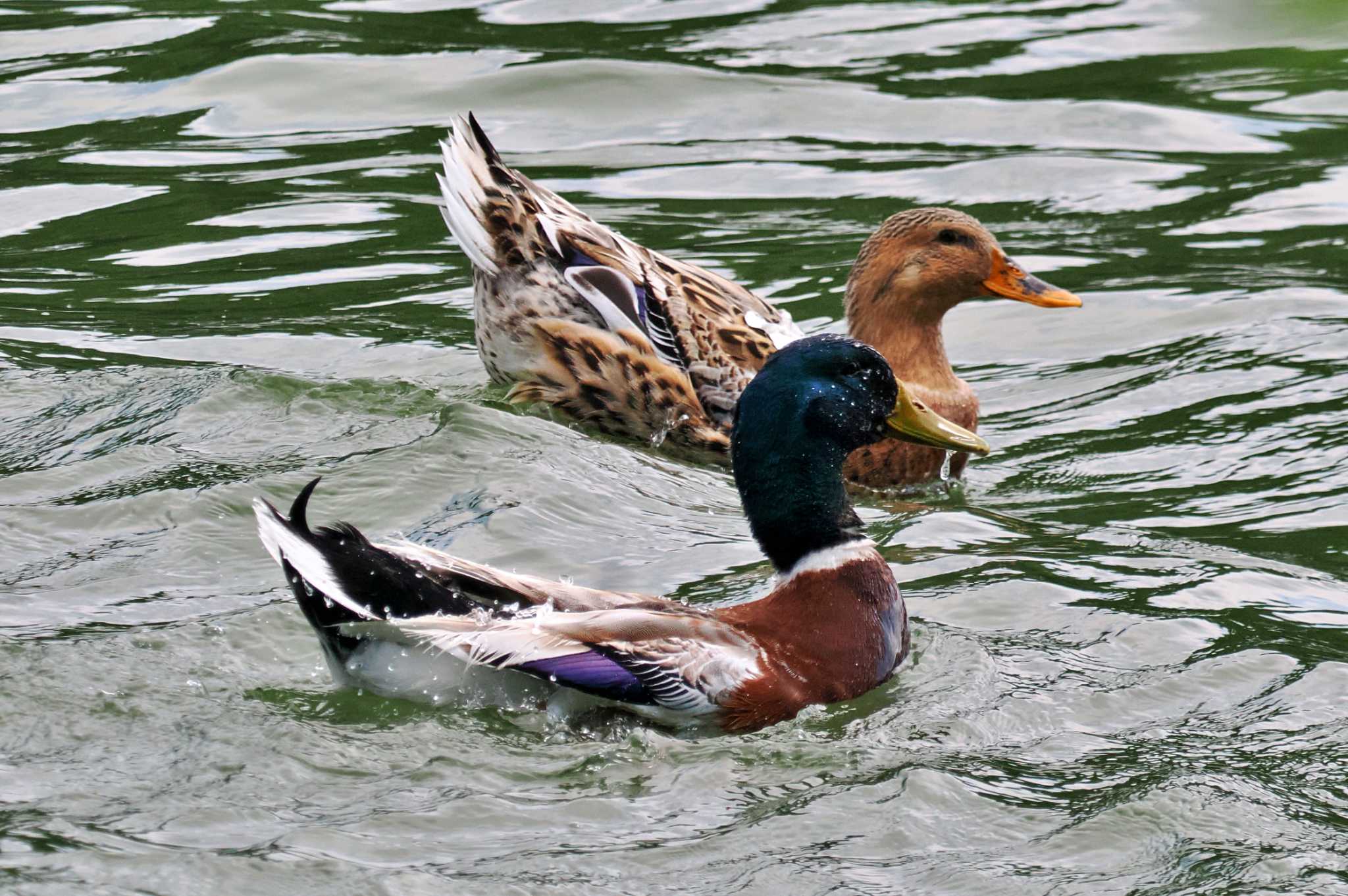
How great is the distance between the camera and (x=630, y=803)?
5.45 meters

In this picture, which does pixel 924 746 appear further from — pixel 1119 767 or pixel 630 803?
pixel 630 803

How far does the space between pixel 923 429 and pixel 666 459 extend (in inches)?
79.6

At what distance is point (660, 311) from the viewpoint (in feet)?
30.5

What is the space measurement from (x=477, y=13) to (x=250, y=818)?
1113cm

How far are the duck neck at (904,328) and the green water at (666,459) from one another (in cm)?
59

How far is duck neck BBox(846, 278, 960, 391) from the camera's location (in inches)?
380

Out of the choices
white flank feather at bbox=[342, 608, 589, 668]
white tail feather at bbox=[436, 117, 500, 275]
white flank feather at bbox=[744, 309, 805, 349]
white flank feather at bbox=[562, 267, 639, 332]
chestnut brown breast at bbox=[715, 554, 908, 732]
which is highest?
white tail feather at bbox=[436, 117, 500, 275]

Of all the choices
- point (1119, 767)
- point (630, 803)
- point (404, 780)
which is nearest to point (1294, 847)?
point (1119, 767)

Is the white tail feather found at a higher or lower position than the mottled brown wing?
higher

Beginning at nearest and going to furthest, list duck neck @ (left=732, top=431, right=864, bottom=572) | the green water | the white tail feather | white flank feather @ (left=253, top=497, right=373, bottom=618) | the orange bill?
the green water → white flank feather @ (left=253, top=497, right=373, bottom=618) → duck neck @ (left=732, top=431, right=864, bottom=572) → the white tail feather → the orange bill

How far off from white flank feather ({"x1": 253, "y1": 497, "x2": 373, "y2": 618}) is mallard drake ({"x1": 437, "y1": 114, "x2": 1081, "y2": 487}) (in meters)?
3.47

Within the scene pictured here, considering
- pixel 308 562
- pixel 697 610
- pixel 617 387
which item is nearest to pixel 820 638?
pixel 697 610

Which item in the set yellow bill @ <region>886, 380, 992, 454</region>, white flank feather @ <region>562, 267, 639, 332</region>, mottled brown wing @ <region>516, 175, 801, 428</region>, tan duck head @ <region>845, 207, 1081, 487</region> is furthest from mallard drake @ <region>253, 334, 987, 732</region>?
tan duck head @ <region>845, 207, 1081, 487</region>

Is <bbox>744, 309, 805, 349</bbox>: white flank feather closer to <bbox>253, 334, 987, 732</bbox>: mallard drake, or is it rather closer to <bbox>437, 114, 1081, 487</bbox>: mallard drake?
<bbox>437, 114, 1081, 487</bbox>: mallard drake
